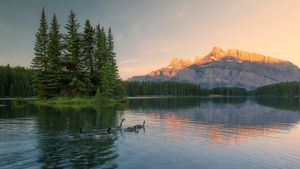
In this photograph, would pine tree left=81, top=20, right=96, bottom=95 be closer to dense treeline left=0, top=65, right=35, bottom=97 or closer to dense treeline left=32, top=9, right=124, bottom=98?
dense treeline left=32, top=9, right=124, bottom=98

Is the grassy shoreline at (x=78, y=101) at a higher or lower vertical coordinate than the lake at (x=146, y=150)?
higher

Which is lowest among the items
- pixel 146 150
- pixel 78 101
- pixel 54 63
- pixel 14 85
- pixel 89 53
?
pixel 146 150

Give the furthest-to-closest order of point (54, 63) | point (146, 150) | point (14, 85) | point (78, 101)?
point (14, 85) < point (54, 63) < point (78, 101) < point (146, 150)

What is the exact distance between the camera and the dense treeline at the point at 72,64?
9900cm

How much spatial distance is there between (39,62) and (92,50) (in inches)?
723

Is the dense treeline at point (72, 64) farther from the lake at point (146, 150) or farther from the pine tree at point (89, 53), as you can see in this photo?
the lake at point (146, 150)

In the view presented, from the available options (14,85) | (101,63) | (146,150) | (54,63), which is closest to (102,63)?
(101,63)

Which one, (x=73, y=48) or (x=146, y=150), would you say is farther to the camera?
(x=73, y=48)

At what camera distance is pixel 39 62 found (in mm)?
102188

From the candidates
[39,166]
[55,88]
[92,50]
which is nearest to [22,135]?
[39,166]

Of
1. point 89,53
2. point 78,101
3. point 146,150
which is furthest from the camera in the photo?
point 89,53

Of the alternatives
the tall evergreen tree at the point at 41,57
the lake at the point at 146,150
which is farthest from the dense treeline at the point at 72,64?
the lake at the point at 146,150

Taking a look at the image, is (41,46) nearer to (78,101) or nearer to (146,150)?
(78,101)

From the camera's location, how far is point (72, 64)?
100m
